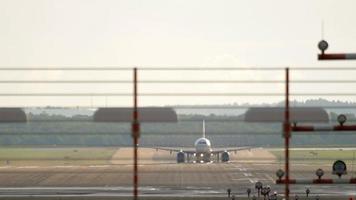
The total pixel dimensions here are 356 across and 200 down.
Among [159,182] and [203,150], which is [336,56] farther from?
[203,150]

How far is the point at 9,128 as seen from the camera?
19.1 meters

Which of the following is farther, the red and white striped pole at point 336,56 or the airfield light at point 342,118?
the airfield light at point 342,118

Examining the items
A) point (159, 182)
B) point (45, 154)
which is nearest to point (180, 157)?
point (159, 182)

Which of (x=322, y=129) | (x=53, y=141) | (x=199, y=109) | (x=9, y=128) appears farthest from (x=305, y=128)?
(x=53, y=141)

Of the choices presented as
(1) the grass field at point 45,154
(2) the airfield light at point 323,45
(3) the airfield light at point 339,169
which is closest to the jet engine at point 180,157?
(1) the grass field at point 45,154

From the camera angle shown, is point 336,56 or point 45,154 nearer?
point 336,56

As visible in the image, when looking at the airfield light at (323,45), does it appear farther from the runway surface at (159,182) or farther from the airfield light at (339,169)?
the runway surface at (159,182)

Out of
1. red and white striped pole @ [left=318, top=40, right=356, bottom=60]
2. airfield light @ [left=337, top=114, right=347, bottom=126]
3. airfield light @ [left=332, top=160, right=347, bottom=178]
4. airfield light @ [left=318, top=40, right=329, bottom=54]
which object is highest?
airfield light @ [left=318, top=40, right=329, bottom=54]

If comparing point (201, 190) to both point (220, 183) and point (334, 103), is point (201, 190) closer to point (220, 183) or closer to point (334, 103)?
point (220, 183)

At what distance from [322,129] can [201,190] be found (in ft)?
121

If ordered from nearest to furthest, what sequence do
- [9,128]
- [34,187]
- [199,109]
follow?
[199,109]
[9,128]
[34,187]

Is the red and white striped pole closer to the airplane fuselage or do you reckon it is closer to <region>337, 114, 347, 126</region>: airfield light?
<region>337, 114, 347, 126</region>: airfield light

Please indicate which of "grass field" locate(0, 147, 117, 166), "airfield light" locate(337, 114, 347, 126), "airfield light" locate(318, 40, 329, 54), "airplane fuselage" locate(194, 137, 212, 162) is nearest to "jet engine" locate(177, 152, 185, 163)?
"airplane fuselage" locate(194, 137, 212, 162)

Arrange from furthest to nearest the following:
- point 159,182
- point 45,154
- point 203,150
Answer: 1. point 203,150
2. point 159,182
3. point 45,154
